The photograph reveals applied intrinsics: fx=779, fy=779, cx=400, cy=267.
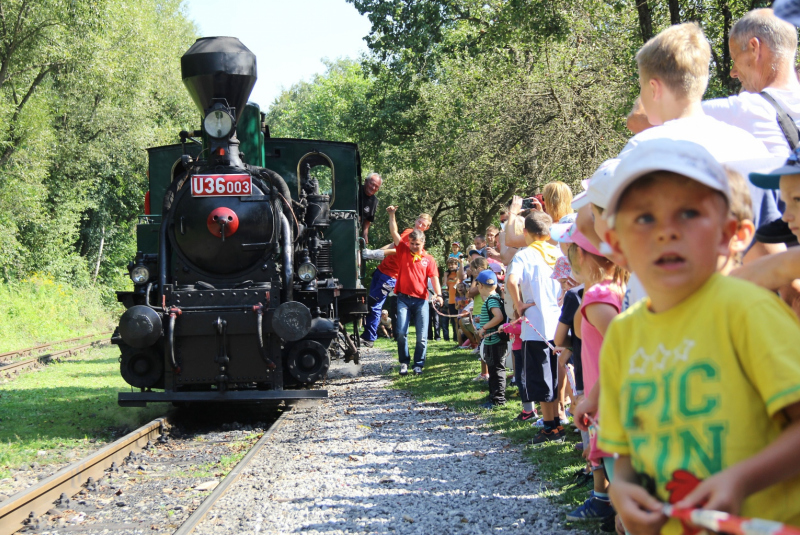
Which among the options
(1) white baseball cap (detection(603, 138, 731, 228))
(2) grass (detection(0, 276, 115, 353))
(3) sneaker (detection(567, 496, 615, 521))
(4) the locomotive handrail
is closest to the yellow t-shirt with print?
(1) white baseball cap (detection(603, 138, 731, 228))

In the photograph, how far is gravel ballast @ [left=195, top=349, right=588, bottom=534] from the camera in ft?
13.7

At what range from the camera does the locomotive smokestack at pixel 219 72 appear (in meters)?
7.82

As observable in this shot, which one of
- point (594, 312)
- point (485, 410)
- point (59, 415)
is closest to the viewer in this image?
point (594, 312)

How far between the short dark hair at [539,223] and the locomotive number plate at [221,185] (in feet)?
A: 10.1

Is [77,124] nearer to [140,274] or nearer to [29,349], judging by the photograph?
[29,349]

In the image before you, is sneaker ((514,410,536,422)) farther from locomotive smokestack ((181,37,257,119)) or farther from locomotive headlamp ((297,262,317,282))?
locomotive smokestack ((181,37,257,119))

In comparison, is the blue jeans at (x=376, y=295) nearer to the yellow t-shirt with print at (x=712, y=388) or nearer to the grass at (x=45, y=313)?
the grass at (x=45, y=313)

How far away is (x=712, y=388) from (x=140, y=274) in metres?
7.23

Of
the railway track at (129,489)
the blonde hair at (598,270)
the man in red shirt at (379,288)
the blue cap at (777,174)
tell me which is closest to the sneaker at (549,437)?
the railway track at (129,489)

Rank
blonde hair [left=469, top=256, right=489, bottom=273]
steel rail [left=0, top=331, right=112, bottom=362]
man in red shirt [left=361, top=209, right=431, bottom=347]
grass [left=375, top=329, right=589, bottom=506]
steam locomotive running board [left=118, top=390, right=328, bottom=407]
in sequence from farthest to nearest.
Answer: steel rail [left=0, top=331, right=112, bottom=362] → man in red shirt [left=361, top=209, right=431, bottom=347] → blonde hair [left=469, top=256, right=489, bottom=273] → steam locomotive running board [left=118, top=390, right=328, bottom=407] → grass [left=375, top=329, right=589, bottom=506]

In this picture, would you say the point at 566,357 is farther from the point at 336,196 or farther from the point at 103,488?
the point at 336,196

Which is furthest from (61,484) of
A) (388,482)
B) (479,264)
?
(479,264)

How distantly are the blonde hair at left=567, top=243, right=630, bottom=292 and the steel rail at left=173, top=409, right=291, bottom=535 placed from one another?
2378mm

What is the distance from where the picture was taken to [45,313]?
22203mm
